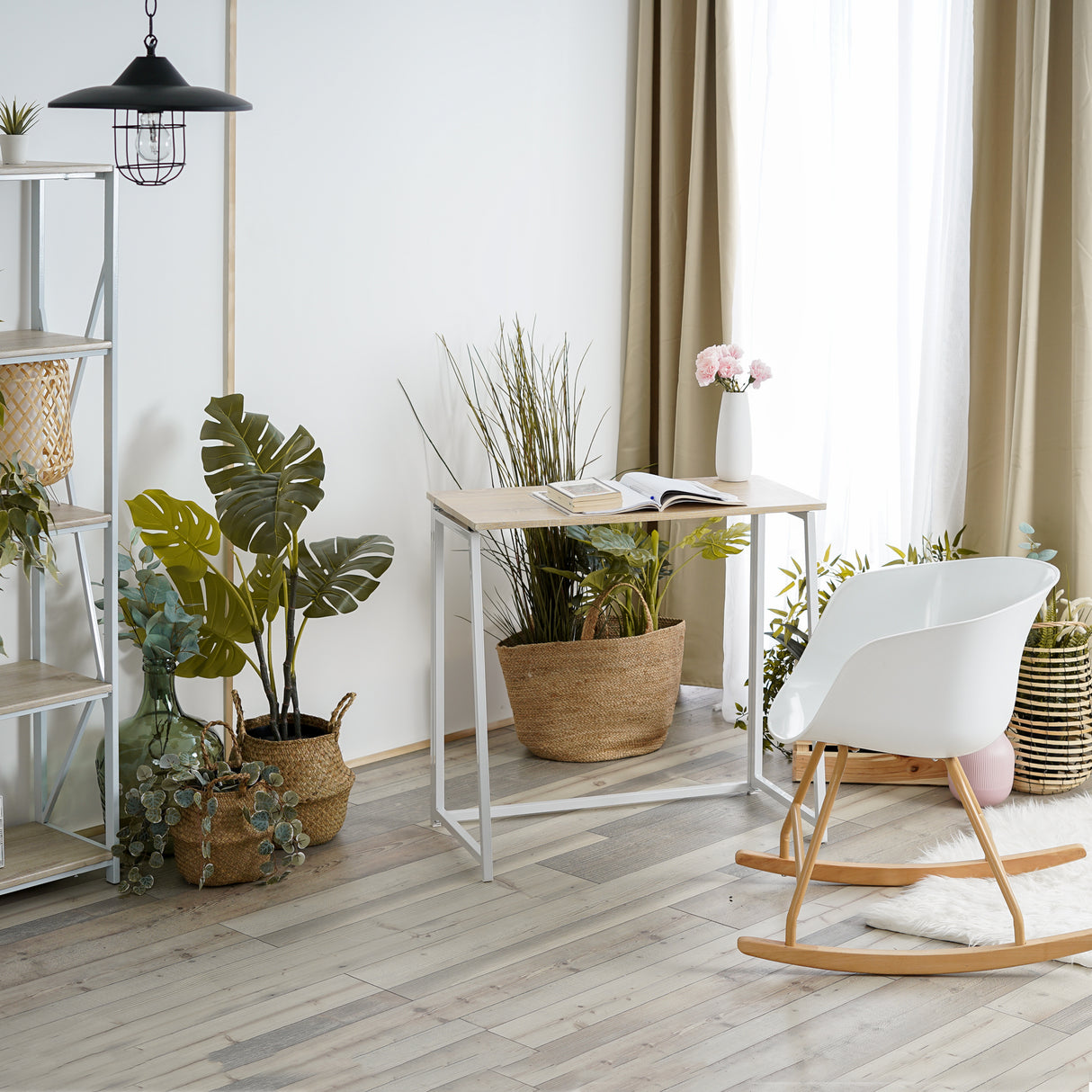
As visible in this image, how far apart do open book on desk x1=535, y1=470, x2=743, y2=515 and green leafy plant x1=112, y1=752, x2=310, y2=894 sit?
0.94 m

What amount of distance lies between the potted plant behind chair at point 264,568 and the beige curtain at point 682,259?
1346 mm

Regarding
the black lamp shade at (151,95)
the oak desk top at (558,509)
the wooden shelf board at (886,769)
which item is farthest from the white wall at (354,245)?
the wooden shelf board at (886,769)

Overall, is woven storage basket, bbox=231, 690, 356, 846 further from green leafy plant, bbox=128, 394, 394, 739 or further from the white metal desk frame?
the white metal desk frame

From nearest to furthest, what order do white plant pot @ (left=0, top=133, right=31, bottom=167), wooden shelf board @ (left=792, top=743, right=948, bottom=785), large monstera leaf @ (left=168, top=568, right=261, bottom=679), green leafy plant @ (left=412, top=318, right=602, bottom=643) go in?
white plant pot @ (left=0, top=133, right=31, bottom=167)
large monstera leaf @ (left=168, top=568, right=261, bottom=679)
wooden shelf board @ (left=792, top=743, right=948, bottom=785)
green leafy plant @ (left=412, top=318, right=602, bottom=643)

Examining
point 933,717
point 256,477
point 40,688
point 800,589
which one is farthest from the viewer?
point 800,589

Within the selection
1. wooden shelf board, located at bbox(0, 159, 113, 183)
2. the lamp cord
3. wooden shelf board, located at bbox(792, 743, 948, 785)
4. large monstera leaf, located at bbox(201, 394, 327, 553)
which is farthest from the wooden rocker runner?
the lamp cord

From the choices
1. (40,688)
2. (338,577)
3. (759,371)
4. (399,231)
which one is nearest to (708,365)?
(759,371)

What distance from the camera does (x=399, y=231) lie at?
12.8ft

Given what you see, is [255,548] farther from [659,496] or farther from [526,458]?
[526,458]

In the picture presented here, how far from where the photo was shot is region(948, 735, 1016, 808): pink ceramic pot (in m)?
3.55

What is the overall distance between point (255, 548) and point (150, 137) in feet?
3.13

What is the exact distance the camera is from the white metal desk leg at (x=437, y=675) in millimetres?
3420

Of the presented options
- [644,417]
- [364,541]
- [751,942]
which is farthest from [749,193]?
[751,942]

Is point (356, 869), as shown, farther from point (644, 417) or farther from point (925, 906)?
point (644, 417)
